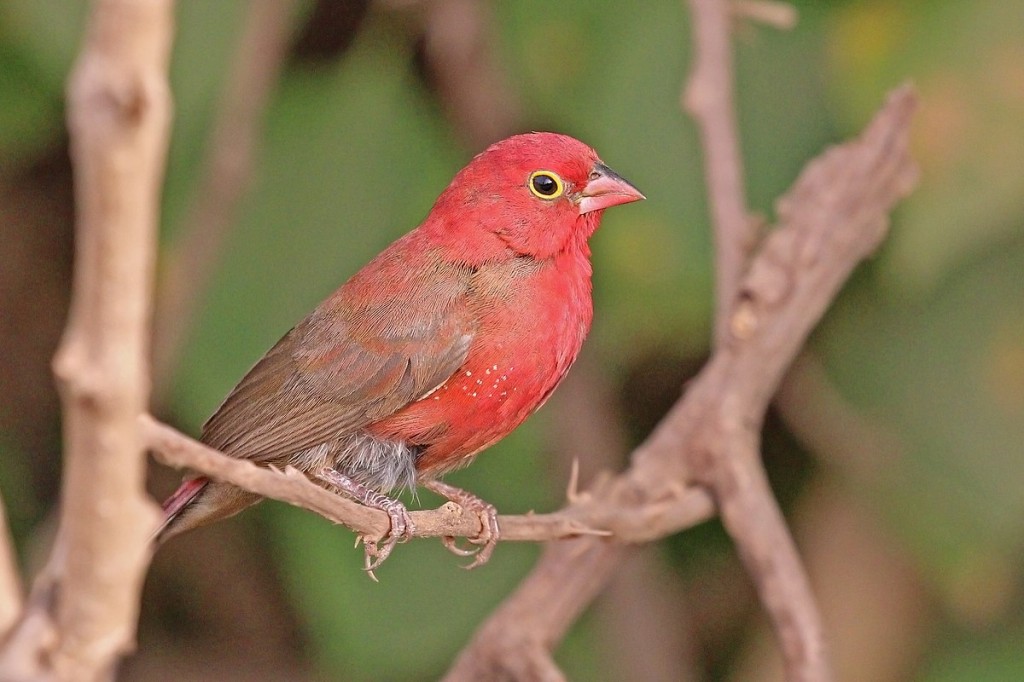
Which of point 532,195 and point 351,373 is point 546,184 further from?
point 351,373

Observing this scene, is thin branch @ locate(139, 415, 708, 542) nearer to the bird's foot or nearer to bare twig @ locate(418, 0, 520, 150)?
the bird's foot

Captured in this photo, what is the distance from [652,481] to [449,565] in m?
0.81

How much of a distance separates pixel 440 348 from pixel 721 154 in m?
0.99

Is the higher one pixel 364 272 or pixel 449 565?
pixel 364 272

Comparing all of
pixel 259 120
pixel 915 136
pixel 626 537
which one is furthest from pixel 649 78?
pixel 626 537

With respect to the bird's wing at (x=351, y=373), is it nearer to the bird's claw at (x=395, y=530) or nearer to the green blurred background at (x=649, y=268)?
the bird's claw at (x=395, y=530)

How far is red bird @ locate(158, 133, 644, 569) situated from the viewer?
9.01 ft

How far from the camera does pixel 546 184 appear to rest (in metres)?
2.97

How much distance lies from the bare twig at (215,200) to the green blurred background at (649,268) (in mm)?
38

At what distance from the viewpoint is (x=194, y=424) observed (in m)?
3.74

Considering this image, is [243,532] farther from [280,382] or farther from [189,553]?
[280,382]

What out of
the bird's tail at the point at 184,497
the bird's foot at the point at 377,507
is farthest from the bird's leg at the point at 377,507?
the bird's tail at the point at 184,497

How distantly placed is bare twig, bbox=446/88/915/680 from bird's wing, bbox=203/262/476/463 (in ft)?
2.23

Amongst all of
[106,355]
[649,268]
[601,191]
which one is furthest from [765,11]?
[106,355]
